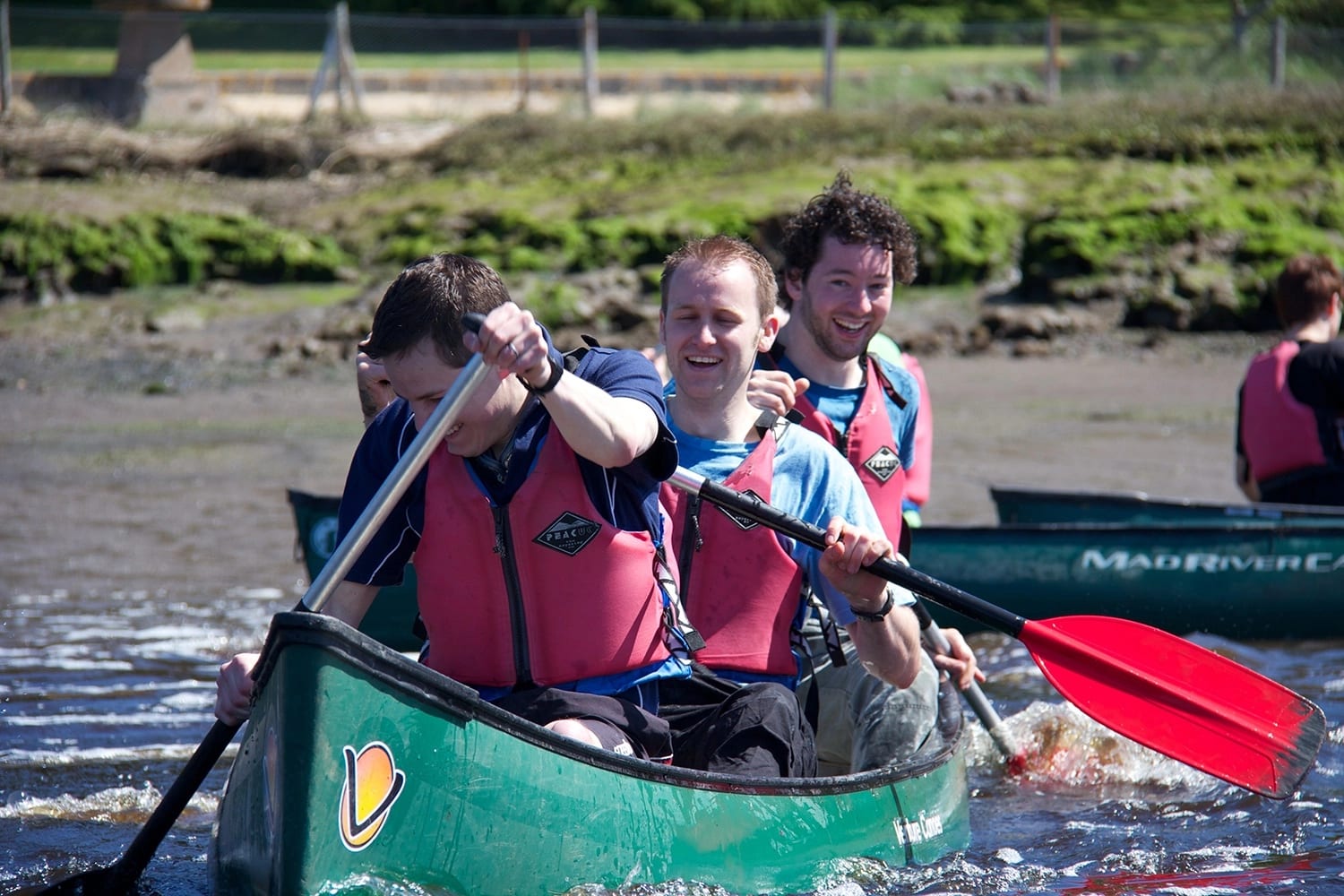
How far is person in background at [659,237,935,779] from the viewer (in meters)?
3.58

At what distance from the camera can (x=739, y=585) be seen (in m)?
3.76

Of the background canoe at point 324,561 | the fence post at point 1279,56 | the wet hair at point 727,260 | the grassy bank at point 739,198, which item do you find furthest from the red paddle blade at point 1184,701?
the fence post at point 1279,56

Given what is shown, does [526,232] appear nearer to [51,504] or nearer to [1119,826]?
[51,504]

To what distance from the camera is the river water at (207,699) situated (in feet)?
14.5

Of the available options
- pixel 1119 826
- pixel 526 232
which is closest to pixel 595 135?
pixel 526 232

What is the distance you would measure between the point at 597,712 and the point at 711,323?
901mm

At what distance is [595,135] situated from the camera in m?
16.7

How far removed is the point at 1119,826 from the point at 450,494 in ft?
8.66

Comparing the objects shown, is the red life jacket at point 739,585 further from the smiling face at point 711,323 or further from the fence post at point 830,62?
the fence post at point 830,62

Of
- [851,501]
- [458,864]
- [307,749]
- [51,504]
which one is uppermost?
[851,501]

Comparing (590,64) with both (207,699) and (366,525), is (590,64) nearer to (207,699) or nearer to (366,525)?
(207,699)

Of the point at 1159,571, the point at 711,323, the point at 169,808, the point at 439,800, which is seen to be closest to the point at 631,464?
the point at 711,323

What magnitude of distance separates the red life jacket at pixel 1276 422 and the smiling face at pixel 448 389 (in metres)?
4.50

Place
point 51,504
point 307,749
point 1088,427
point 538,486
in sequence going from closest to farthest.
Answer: point 307,749 → point 538,486 → point 51,504 → point 1088,427
